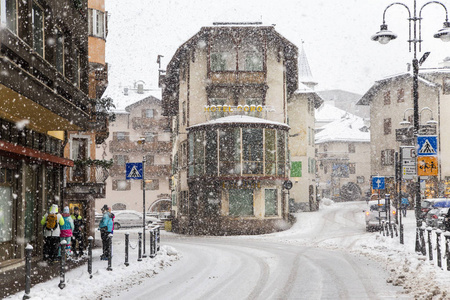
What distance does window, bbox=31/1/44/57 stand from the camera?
15494 mm

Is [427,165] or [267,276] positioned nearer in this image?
[267,276]

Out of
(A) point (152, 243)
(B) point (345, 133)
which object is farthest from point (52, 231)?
(B) point (345, 133)

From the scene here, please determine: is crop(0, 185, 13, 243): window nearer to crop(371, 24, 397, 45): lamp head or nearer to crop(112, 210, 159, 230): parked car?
crop(371, 24, 397, 45): lamp head

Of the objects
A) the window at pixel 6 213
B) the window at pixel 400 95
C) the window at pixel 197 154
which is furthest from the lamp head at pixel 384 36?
the window at pixel 400 95

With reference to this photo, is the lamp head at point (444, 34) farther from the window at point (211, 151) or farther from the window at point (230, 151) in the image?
the window at point (211, 151)

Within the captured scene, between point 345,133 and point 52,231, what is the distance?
7408 centimetres

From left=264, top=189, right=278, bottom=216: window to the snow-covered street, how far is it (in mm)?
14172

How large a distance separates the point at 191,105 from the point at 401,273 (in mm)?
26461

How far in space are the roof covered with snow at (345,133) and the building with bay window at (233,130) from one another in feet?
151

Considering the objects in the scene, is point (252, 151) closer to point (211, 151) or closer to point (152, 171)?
point (211, 151)

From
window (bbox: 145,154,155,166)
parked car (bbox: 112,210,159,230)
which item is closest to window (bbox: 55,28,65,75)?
parked car (bbox: 112,210,159,230)

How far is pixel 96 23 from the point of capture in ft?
84.4

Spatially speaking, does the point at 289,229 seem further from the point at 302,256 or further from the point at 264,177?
the point at 302,256

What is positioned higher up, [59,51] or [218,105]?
[218,105]
